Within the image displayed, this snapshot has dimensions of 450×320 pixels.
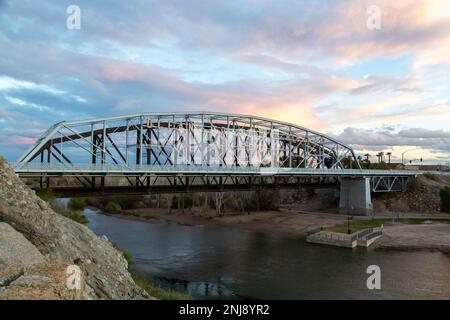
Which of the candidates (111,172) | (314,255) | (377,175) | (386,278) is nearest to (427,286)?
(386,278)

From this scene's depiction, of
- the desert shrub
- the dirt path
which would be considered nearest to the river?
the dirt path

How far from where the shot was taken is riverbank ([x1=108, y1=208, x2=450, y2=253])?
165 ft

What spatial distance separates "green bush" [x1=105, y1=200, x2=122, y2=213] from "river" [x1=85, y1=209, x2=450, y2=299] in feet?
134

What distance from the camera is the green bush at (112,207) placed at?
97188mm

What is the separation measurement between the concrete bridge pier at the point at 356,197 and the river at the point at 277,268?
35398 millimetres

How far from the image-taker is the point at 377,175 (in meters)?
90.0

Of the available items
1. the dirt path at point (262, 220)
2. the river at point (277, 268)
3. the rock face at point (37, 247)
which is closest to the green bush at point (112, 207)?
the dirt path at point (262, 220)

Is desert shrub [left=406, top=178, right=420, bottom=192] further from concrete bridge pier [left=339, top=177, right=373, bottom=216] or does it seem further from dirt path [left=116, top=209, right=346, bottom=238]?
dirt path [left=116, top=209, right=346, bottom=238]

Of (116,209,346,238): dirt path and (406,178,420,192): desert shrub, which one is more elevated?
(406,178,420,192): desert shrub

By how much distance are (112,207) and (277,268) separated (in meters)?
71.0

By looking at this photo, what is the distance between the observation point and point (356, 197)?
3401 inches

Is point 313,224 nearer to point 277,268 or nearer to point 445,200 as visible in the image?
point 277,268

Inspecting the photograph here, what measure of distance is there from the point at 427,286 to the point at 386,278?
371cm
